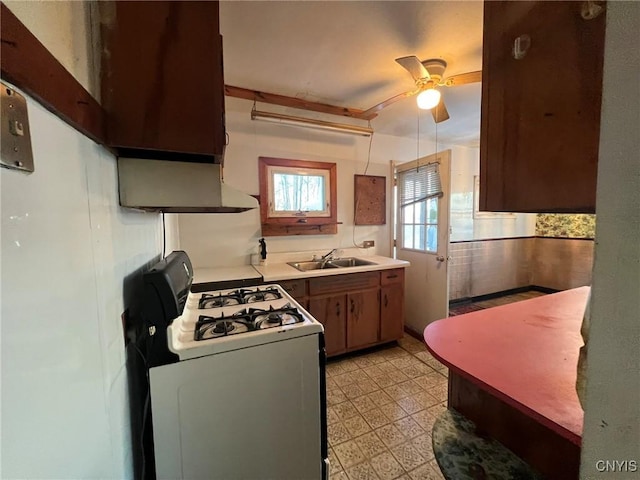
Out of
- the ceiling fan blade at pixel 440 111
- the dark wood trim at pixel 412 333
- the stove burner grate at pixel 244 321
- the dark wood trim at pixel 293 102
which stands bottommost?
the dark wood trim at pixel 412 333

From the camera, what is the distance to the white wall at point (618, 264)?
355 millimetres

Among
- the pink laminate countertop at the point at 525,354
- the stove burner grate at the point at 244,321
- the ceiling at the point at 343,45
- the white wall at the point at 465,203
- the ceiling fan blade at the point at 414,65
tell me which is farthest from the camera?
the white wall at the point at 465,203

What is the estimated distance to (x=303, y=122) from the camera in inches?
103

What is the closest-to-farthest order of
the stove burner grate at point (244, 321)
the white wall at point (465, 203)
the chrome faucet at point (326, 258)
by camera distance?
the stove burner grate at point (244, 321) → the chrome faucet at point (326, 258) → the white wall at point (465, 203)

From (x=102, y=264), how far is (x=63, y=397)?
0.38m

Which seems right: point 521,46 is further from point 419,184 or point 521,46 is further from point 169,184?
point 419,184

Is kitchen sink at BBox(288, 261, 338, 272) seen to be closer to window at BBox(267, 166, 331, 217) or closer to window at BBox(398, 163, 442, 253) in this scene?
window at BBox(267, 166, 331, 217)

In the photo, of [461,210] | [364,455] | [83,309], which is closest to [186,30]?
[83,309]

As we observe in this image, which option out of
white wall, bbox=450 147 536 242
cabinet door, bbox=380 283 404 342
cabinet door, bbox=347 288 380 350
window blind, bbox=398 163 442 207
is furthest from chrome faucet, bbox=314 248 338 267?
white wall, bbox=450 147 536 242

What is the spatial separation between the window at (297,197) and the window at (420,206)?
34.8 inches

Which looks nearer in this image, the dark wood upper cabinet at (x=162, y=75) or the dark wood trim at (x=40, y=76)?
the dark wood trim at (x=40, y=76)

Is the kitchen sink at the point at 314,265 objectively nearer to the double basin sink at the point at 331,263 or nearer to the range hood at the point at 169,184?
the double basin sink at the point at 331,263

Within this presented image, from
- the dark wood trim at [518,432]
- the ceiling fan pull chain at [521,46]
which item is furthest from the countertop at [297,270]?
the ceiling fan pull chain at [521,46]

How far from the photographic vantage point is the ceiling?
1.51 m
